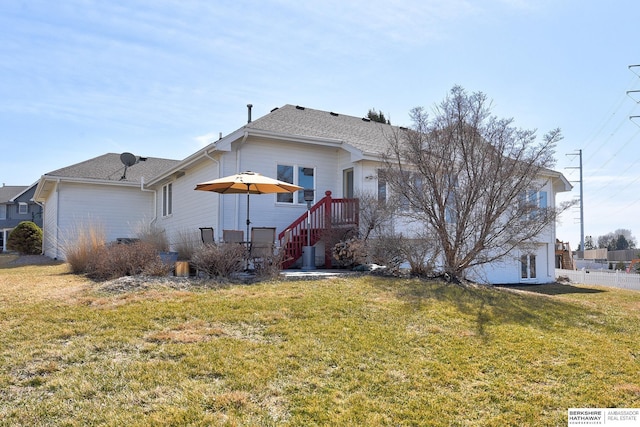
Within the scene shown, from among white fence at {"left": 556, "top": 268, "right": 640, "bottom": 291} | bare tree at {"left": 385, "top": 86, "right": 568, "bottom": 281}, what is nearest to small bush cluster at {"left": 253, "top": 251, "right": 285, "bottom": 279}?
bare tree at {"left": 385, "top": 86, "right": 568, "bottom": 281}

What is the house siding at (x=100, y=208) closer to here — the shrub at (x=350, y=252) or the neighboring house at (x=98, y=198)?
the neighboring house at (x=98, y=198)

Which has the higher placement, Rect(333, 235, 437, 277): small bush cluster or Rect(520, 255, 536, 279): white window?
Rect(333, 235, 437, 277): small bush cluster

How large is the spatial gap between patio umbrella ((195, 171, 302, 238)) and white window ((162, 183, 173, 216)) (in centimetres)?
889

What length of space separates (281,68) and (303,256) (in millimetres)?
5071

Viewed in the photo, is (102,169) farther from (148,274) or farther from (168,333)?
(168,333)

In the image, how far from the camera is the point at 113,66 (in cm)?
1263

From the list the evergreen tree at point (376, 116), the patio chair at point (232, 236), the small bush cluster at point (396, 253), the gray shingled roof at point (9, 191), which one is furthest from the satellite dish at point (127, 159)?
the gray shingled roof at point (9, 191)

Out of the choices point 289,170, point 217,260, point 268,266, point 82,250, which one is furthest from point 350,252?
point 82,250

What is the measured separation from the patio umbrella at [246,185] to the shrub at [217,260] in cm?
200

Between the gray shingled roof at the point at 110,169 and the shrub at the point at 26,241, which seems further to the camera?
the shrub at the point at 26,241

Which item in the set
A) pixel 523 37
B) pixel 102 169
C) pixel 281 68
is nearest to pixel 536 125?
pixel 523 37

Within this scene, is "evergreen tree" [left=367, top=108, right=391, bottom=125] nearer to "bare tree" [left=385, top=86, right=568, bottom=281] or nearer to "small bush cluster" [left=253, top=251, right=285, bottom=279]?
"bare tree" [left=385, top=86, right=568, bottom=281]

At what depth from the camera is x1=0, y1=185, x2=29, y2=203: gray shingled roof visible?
148ft

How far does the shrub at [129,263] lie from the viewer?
918 cm
